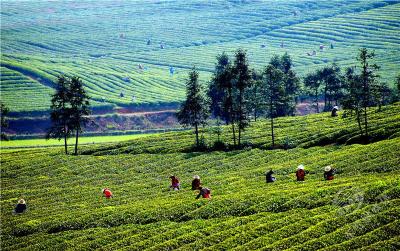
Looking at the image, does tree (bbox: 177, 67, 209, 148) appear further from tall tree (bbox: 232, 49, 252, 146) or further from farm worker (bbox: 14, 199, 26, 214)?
farm worker (bbox: 14, 199, 26, 214)

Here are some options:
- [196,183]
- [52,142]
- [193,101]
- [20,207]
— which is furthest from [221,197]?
[52,142]

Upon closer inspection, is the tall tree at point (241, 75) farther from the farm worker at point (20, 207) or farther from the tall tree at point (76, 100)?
the farm worker at point (20, 207)

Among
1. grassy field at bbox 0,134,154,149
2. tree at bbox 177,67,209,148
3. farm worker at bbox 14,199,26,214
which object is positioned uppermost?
tree at bbox 177,67,209,148

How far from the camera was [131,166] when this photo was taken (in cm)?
6888

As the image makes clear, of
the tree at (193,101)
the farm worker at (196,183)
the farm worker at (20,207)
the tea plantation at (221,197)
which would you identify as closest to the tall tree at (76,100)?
the tea plantation at (221,197)

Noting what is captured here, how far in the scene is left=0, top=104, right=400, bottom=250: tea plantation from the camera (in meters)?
34.5

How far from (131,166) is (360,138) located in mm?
26801

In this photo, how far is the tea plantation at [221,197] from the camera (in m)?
34.5

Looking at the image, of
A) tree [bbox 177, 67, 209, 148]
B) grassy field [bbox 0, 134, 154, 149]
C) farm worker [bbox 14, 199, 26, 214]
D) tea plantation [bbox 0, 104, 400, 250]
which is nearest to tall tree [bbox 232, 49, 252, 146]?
tea plantation [bbox 0, 104, 400, 250]

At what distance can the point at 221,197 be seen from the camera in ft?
148

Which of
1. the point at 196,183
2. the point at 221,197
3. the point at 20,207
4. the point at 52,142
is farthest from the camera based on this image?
the point at 52,142

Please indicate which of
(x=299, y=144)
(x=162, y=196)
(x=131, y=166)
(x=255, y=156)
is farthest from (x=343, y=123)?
(x=162, y=196)

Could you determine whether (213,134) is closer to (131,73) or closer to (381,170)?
(381,170)

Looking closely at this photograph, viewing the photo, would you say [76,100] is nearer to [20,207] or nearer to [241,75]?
[241,75]
